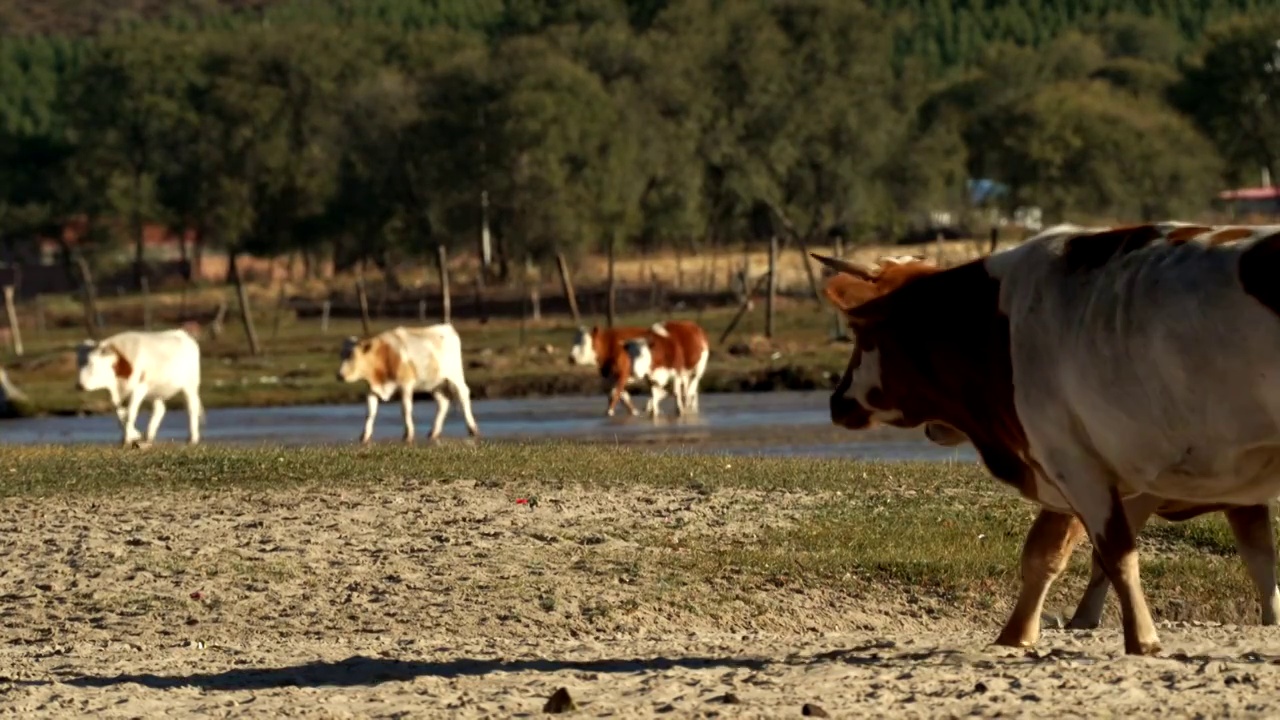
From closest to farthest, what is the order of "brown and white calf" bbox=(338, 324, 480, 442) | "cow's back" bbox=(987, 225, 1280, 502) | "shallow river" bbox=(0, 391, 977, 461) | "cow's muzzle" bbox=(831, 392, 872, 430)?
"cow's back" bbox=(987, 225, 1280, 502) → "cow's muzzle" bbox=(831, 392, 872, 430) → "shallow river" bbox=(0, 391, 977, 461) → "brown and white calf" bbox=(338, 324, 480, 442)

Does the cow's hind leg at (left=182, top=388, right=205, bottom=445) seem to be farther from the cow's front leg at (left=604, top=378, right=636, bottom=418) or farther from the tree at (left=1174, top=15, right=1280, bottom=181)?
the tree at (left=1174, top=15, right=1280, bottom=181)

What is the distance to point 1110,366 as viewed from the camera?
9320 mm

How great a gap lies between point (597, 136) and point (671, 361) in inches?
1530

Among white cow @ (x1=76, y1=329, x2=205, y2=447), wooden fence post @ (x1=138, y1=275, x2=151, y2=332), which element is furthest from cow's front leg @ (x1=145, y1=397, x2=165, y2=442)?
wooden fence post @ (x1=138, y1=275, x2=151, y2=332)

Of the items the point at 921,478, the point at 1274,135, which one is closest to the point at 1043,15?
the point at 1274,135

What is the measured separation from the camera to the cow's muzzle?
1109 cm

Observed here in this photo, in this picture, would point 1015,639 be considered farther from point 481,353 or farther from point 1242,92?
point 1242,92

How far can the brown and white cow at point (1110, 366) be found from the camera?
890 centimetres

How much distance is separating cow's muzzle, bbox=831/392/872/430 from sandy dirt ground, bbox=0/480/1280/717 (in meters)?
1.07

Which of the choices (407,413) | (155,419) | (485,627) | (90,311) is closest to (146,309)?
(90,311)

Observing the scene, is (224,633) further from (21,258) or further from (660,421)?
(21,258)

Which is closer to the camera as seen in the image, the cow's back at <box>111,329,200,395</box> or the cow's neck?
the cow's neck

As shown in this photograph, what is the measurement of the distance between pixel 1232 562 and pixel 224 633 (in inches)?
253

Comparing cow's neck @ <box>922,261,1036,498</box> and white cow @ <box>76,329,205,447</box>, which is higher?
cow's neck @ <box>922,261,1036,498</box>
